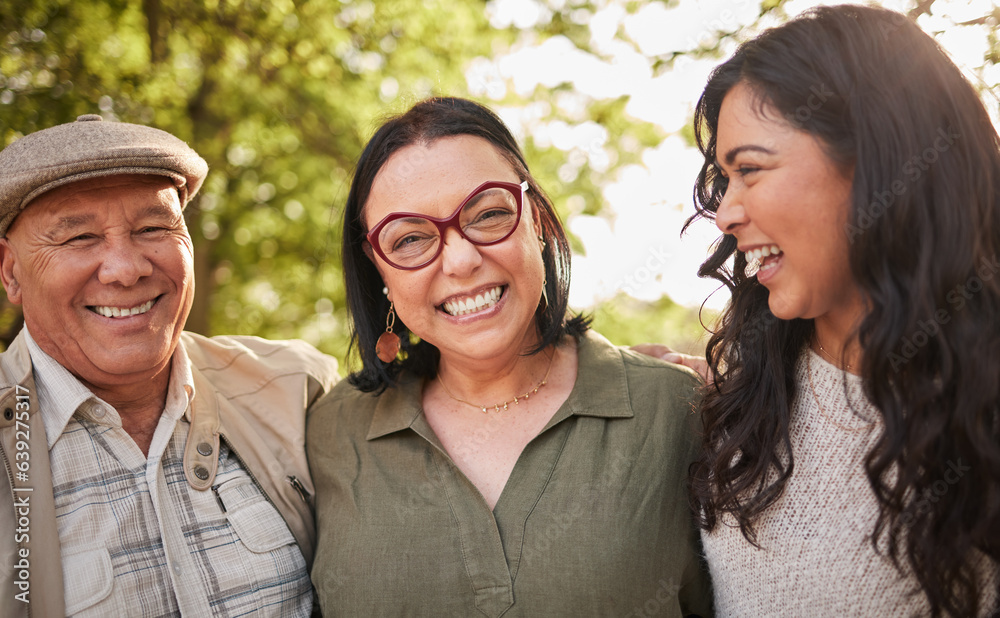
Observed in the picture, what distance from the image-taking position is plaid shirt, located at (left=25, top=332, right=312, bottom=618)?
7.00 ft

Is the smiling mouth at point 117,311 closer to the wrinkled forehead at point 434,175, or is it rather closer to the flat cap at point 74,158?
the flat cap at point 74,158

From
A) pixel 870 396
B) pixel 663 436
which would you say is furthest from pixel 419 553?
pixel 870 396

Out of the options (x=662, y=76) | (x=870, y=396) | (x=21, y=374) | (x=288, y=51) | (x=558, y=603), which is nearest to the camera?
(x=870, y=396)

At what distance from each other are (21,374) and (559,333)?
5.61ft

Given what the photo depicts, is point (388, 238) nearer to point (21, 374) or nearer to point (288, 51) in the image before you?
point (21, 374)

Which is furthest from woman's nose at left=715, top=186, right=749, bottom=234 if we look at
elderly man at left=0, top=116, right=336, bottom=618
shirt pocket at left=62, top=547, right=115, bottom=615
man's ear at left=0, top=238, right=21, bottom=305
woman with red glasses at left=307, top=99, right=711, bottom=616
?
man's ear at left=0, top=238, right=21, bottom=305

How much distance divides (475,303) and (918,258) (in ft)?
3.97

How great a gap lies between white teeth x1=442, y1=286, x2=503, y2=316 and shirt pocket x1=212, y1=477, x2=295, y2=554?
910 millimetres

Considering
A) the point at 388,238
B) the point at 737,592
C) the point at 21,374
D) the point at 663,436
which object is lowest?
the point at 737,592

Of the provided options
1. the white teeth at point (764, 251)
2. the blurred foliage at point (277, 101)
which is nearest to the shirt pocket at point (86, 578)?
the blurred foliage at point (277, 101)

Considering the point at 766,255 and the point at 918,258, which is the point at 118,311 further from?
the point at 918,258

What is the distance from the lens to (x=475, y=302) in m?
2.32

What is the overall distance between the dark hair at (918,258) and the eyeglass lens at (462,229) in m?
0.83

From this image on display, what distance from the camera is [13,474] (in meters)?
2.06
